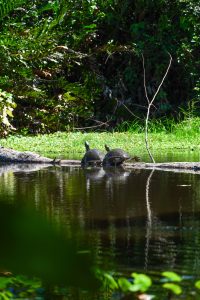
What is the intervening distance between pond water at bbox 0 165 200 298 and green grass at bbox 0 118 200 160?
2.71m

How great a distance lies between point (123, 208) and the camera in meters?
7.61

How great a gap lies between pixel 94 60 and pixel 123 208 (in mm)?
12792

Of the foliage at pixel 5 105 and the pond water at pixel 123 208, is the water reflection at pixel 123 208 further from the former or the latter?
the foliage at pixel 5 105

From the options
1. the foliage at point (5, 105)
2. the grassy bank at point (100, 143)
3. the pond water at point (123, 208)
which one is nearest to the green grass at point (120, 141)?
the grassy bank at point (100, 143)

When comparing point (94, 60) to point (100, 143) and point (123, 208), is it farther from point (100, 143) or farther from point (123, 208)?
point (123, 208)

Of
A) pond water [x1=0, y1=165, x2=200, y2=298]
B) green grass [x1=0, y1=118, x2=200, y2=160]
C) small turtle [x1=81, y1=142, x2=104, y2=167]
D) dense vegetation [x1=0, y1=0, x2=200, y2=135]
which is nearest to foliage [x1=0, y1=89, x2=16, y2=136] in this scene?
green grass [x1=0, y1=118, x2=200, y2=160]

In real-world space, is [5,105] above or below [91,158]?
above

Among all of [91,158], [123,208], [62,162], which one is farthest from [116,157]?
[123,208]

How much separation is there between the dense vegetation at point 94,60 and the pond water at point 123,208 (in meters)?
6.69

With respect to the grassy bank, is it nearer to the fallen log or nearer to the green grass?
the green grass

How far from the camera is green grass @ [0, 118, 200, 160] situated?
14.6 metres

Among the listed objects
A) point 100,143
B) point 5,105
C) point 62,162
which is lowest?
point 62,162

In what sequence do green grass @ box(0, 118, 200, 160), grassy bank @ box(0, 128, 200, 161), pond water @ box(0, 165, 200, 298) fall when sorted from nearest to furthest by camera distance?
pond water @ box(0, 165, 200, 298) → grassy bank @ box(0, 128, 200, 161) → green grass @ box(0, 118, 200, 160)

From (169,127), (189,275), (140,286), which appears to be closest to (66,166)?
(169,127)
